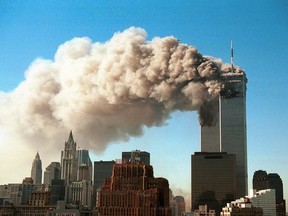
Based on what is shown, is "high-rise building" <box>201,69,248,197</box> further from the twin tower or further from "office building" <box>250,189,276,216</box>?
"office building" <box>250,189,276,216</box>

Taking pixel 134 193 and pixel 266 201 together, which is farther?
pixel 266 201

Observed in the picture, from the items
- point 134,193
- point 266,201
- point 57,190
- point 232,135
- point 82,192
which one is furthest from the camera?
point 82,192

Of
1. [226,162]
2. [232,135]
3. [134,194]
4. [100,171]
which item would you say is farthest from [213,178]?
[134,194]

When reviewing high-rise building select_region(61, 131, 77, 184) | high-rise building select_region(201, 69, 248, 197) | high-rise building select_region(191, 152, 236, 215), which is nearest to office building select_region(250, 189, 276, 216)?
high-rise building select_region(191, 152, 236, 215)

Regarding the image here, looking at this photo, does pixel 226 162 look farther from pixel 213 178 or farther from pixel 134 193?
pixel 134 193

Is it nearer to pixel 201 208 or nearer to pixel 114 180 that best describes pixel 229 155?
pixel 201 208

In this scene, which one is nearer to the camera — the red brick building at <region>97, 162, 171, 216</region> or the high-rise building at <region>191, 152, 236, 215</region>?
the red brick building at <region>97, 162, 171, 216</region>
